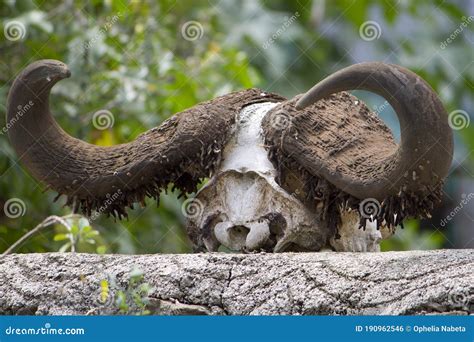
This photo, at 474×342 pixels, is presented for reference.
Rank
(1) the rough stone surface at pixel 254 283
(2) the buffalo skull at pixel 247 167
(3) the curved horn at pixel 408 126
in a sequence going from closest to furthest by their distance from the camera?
1. (1) the rough stone surface at pixel 254 283
2. (3) the curved horn at pixel 408 126
3. (2) the buffalo skull at pixel 247 167

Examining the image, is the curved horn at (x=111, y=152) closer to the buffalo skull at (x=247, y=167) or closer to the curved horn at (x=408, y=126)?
the buffalo skull at (x=247, y=167)

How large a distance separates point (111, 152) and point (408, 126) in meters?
1.16

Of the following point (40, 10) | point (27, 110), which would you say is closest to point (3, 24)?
point (40, 10)

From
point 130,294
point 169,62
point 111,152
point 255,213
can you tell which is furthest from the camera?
point 169,62

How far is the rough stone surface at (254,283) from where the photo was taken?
301cm

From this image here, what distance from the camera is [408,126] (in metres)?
3.25

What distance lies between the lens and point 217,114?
382cm

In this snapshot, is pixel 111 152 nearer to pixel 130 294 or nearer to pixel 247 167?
Answer: pixel 247 167

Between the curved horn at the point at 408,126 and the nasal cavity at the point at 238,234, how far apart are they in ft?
1.76

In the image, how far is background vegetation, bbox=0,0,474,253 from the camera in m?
6.11

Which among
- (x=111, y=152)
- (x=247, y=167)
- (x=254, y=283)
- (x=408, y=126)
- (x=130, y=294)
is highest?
(x=408, y=126)

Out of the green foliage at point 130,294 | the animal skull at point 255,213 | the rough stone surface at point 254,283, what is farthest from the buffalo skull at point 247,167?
the green foliage at point 130,294

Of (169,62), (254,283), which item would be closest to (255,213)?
(254,283)

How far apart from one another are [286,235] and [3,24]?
9.77 feet
